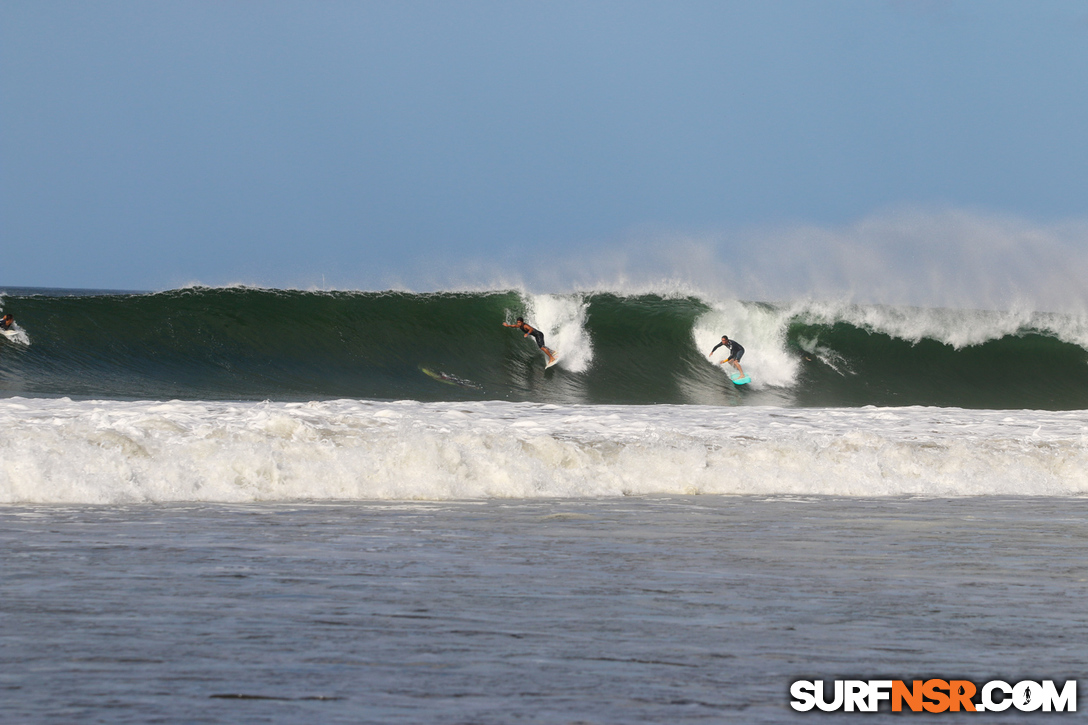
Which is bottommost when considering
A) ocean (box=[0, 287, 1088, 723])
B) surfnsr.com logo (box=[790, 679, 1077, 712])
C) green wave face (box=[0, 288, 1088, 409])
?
surfnsr.com logo (box=[790, 679, 1077, 712])

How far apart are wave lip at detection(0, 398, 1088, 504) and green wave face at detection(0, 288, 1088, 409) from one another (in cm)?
502

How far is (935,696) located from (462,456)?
4437 millimetres

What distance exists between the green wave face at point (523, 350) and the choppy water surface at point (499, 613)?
808cm

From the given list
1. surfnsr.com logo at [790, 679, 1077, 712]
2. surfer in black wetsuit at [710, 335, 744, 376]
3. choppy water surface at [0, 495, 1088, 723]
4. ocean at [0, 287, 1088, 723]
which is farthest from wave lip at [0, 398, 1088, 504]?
surfer in black wetsuit at [710, 335, 744, 376]

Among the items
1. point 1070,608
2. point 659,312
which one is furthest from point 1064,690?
point 659,312

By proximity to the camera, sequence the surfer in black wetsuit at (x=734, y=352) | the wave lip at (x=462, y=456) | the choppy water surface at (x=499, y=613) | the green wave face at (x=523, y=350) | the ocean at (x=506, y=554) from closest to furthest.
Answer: the choppy water surface at (x=499, y=613)
the ocean at (x=506, y=554)
the wave lip at (x=462, y=456)
the green wave face at (x=523, y=350)
the surfer in black wetsuit at (x=734, y=352)

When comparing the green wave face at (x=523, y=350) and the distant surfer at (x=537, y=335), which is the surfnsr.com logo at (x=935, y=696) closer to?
the green wave face at (x=523, y=350)

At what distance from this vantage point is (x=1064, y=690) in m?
A: 2.54

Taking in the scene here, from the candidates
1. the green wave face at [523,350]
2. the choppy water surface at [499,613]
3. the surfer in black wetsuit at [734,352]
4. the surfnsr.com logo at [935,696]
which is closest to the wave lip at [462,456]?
the choppy water surface at [499,613]

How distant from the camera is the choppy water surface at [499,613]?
7.94ft

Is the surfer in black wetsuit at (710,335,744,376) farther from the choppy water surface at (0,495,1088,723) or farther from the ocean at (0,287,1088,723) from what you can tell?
the choppy water surface at (0,495,1088,723)

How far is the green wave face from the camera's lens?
45.6 ft

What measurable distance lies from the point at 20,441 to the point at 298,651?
4292mm

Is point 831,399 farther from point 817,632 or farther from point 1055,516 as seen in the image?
point 817,632
